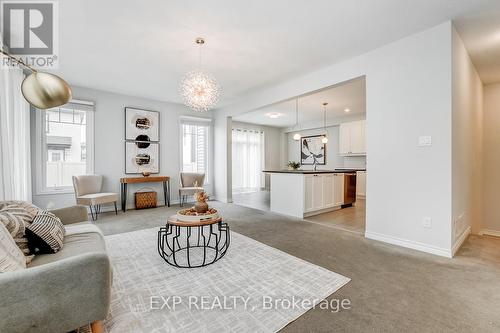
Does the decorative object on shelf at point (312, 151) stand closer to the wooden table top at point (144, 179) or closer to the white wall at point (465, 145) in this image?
the white wall at point (465, 145)

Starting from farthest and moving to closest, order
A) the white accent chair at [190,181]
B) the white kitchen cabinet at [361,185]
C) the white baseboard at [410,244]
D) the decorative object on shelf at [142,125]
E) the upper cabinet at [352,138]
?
the white kitchen cabinet at [361,185] → the upper cabinet at [352,138] → the white accent chair at [190,181] → the decorative object on shelf at [142,125] → the white baseboard at [410,244]

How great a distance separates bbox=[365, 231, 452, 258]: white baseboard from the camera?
2604 millimetres

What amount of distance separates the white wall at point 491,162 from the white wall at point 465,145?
0.54ft

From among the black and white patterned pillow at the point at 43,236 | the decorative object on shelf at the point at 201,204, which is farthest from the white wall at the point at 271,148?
the black and white patterned pillow at the point at 43,236

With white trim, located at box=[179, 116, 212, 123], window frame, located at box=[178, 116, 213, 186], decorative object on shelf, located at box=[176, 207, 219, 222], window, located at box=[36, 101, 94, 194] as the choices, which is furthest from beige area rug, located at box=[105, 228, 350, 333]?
white trim, located at box=[179, 116, 212, 123]

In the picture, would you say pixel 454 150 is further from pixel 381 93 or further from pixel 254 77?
pixel 254 77

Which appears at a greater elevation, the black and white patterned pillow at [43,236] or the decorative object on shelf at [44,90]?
the decorative object on shelf at [44,90]

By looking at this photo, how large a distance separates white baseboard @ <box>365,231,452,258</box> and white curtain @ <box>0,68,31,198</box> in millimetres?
4675

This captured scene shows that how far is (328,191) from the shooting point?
5035 millimetres

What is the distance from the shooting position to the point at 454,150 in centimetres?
264

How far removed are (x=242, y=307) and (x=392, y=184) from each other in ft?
8.35

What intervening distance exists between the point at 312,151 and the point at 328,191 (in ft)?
13.4
